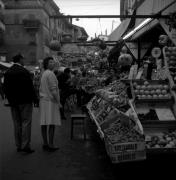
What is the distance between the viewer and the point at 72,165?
22.0 feet

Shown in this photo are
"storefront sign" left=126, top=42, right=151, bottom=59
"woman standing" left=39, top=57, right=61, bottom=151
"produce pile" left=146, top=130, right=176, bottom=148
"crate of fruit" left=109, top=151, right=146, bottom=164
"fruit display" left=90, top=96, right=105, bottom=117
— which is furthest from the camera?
"storefront sign" left=126, top=42, right=151, bottom=59

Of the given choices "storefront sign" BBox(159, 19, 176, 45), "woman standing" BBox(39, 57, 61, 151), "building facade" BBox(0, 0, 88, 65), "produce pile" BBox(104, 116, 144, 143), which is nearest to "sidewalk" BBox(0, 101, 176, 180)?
"produce pile" BBox(104, 116, 144, 143)

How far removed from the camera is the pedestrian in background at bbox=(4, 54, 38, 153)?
752 centimetres

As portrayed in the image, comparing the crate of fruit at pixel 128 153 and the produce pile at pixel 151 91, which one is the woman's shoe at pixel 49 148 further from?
the crate of fruit at pixel 128 153

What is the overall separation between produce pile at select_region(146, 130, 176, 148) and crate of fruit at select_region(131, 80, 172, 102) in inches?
28.9

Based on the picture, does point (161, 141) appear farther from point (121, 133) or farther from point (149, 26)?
point (149, 26)

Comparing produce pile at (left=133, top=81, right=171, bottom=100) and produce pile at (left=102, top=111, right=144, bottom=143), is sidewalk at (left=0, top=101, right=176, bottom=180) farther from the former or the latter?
produce pile at (left=133, top=81, right=171, bottom=100)

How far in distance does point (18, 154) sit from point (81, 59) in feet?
75.5

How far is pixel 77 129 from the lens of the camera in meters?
11.6

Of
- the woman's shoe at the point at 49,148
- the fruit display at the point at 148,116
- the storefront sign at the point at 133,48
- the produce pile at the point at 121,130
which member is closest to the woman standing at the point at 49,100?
the woman's shoe at the point at 49,148

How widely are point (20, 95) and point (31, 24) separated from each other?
4637 cm

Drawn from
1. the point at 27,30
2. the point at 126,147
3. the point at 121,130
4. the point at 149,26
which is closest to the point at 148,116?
the point at 121,130

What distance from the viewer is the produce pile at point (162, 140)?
627 centimetres

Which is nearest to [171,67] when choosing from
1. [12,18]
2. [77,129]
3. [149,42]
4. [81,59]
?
[77,129]
